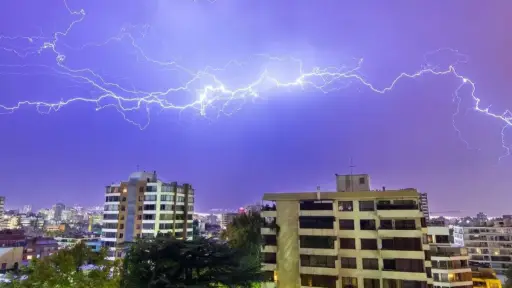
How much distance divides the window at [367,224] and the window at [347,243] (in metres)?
1.11

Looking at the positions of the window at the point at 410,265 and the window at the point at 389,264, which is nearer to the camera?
the window at the point at 410,265

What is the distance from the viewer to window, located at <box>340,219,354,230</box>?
2323cm

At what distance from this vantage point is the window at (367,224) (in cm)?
2259

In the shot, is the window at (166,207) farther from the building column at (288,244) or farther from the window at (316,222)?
the window at (316,222)

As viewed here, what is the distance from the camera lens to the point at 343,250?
22875mm

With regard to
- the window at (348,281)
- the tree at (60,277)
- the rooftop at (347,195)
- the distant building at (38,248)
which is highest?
the rooftop at (347,195)

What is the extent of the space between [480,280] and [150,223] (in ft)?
121

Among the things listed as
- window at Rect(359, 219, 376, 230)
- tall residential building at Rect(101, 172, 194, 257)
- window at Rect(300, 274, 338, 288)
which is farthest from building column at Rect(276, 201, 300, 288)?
tall residential building at Rect(101, 172, 194, 257)

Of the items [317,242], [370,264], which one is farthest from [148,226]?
[370,264]

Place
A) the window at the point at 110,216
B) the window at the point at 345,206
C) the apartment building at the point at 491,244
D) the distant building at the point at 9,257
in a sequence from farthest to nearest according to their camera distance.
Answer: the apartment building at the point at 491,244 < the window at the point at 110,216 < the distant building at the point at 9,257 < the window at the point at 345,206

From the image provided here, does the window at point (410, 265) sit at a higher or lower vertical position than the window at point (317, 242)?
lower

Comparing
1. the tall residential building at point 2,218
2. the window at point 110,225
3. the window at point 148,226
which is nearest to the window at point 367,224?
the window at point 148,226

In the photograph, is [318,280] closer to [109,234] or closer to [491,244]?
[109,234]

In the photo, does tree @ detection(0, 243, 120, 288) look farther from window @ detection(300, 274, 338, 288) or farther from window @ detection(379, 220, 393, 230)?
window @ detection(379, 220, 393, 230)
